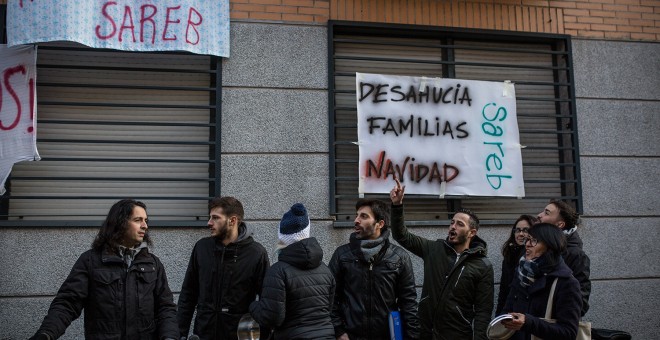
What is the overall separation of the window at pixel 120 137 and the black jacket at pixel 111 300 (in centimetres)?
214

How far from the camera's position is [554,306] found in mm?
4672

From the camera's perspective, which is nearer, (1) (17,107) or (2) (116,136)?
(1) (17,107)

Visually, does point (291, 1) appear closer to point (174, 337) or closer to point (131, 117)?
point (131, 117)

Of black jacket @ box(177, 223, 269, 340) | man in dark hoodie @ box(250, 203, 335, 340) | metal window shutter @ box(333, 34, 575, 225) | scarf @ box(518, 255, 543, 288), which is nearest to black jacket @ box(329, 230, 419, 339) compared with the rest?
man in dark hoodie @ box(250, 203, 335, 340)

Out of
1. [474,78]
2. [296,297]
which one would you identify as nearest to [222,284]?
[296,297]

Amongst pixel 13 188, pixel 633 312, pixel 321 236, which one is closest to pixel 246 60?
pixel 321 236

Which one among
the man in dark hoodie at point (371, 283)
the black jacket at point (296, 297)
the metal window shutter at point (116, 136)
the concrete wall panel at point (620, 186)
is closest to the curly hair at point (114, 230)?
the black jacket at point (296, 297)

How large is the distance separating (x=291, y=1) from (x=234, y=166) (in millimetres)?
1809

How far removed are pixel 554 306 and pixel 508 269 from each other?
1.99 m

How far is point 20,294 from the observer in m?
6.51

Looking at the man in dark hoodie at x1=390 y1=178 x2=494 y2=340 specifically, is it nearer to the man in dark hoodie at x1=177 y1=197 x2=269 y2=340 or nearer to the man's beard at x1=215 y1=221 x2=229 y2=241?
the man in dark hoodie at x1=177 y1=197 x2=269 y2=340

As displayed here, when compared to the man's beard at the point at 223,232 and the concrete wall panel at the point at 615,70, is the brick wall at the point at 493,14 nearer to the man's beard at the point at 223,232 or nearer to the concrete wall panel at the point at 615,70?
the concrete wall panel at the point at 615,70

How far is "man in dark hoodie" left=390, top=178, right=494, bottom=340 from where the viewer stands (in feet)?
18.6

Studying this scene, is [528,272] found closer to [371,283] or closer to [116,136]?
[371,283]
